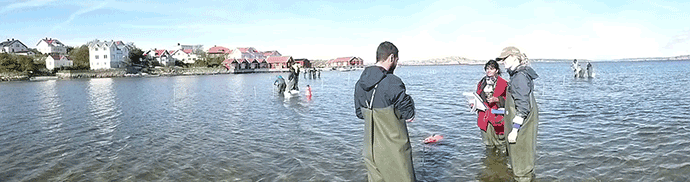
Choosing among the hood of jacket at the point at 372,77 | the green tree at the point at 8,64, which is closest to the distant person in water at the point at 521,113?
the hood of jacket at the point at 372,77

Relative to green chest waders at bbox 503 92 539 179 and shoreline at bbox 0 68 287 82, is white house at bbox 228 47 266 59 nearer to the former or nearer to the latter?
shoreline at bbox 0 68 287 82

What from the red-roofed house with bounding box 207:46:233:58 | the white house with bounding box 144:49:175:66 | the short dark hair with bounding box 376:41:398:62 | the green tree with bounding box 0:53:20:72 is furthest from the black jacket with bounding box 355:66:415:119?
the red-roofed house with bounding box 207:46:233:58

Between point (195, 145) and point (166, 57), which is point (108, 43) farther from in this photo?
point (195, 145)

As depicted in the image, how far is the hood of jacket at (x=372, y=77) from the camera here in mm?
3854

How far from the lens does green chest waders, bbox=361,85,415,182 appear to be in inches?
156

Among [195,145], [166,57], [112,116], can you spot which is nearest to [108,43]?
[166,57]

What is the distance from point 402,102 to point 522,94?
186 centimetres

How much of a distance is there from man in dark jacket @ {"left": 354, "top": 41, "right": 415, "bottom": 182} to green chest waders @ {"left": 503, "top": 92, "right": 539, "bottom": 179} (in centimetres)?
182

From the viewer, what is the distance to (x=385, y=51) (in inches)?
156

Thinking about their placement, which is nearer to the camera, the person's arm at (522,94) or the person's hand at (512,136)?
the person's arm at (522,94)

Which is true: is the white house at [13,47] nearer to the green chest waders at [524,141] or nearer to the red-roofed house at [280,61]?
the red-roofed house at [280,61]

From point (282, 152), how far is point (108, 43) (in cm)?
11224

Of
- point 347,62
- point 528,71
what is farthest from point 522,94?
point 347,62

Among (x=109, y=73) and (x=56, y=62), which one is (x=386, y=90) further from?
(x=56, y=62)
